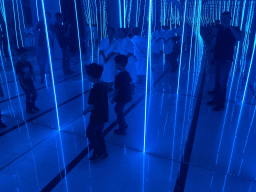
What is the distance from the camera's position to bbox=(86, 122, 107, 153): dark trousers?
2.53m

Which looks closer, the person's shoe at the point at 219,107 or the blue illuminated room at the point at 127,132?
the blue illuminated room at the point at 127,132

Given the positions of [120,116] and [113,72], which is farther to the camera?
[113,72]

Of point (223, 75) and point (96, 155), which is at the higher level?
point (223, 75)

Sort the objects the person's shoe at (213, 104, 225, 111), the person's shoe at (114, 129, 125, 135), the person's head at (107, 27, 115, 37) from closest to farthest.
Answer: the person's shoe at (114, 129, 125, 135), the person's shoe at (213, 104, 225, 111), the person's head at (107, 27, 115, 37)

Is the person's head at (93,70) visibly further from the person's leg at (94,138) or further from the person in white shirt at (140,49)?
the person in white shirt at (140,49)

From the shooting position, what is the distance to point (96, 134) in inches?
105

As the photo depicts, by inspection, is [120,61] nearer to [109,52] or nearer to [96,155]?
[96,155]

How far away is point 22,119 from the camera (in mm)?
3771

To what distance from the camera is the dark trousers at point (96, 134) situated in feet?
8.30

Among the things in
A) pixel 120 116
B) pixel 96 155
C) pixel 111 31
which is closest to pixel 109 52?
pixel 111 31

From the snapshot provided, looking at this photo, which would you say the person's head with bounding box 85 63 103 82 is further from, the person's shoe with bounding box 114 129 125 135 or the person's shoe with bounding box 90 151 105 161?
the person's shoe with bounding box 114 129 125 135

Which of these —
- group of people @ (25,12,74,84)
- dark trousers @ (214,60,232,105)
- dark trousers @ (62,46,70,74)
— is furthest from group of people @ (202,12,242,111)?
dark trousers @ (62,46,70,74)

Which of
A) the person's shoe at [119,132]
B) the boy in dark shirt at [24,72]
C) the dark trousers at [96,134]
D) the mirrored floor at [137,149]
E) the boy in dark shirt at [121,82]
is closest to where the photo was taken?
the mirrored floor at [137,149]

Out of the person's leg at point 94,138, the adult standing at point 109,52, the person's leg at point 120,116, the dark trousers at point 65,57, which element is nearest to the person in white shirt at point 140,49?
the adult standing at point 109,52
